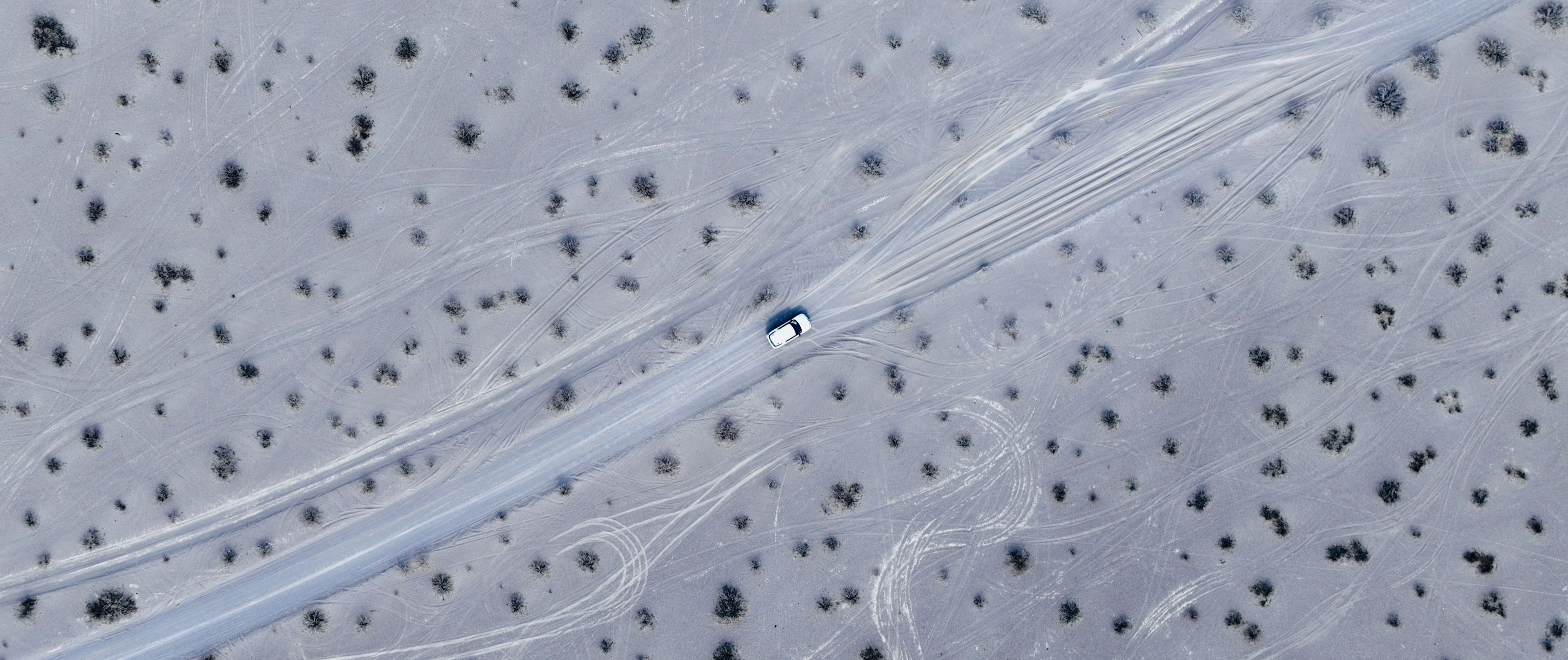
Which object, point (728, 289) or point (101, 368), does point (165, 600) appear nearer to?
point (101, 368)

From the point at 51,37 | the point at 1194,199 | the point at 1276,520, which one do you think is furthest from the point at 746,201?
the point at 51,37

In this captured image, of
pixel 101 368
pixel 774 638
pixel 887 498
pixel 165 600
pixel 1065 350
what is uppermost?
pixel 101 368

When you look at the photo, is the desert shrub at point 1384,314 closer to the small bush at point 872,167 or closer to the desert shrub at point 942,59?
the desert shrub at point 942,59

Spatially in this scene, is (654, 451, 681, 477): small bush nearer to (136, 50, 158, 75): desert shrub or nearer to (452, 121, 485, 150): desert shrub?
(452, 121, 485, 150): desert shrub

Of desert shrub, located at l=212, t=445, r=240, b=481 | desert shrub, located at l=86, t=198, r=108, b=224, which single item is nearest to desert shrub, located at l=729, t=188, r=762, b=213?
desert shrub, located at l=212, t=445, r=240, b=481

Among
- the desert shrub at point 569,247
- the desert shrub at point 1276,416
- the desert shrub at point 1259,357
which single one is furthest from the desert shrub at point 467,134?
the desert shrub at point 1276,416

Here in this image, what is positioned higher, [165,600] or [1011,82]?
[1011,82]

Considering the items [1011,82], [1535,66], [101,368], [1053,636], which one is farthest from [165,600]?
[1535,66]
